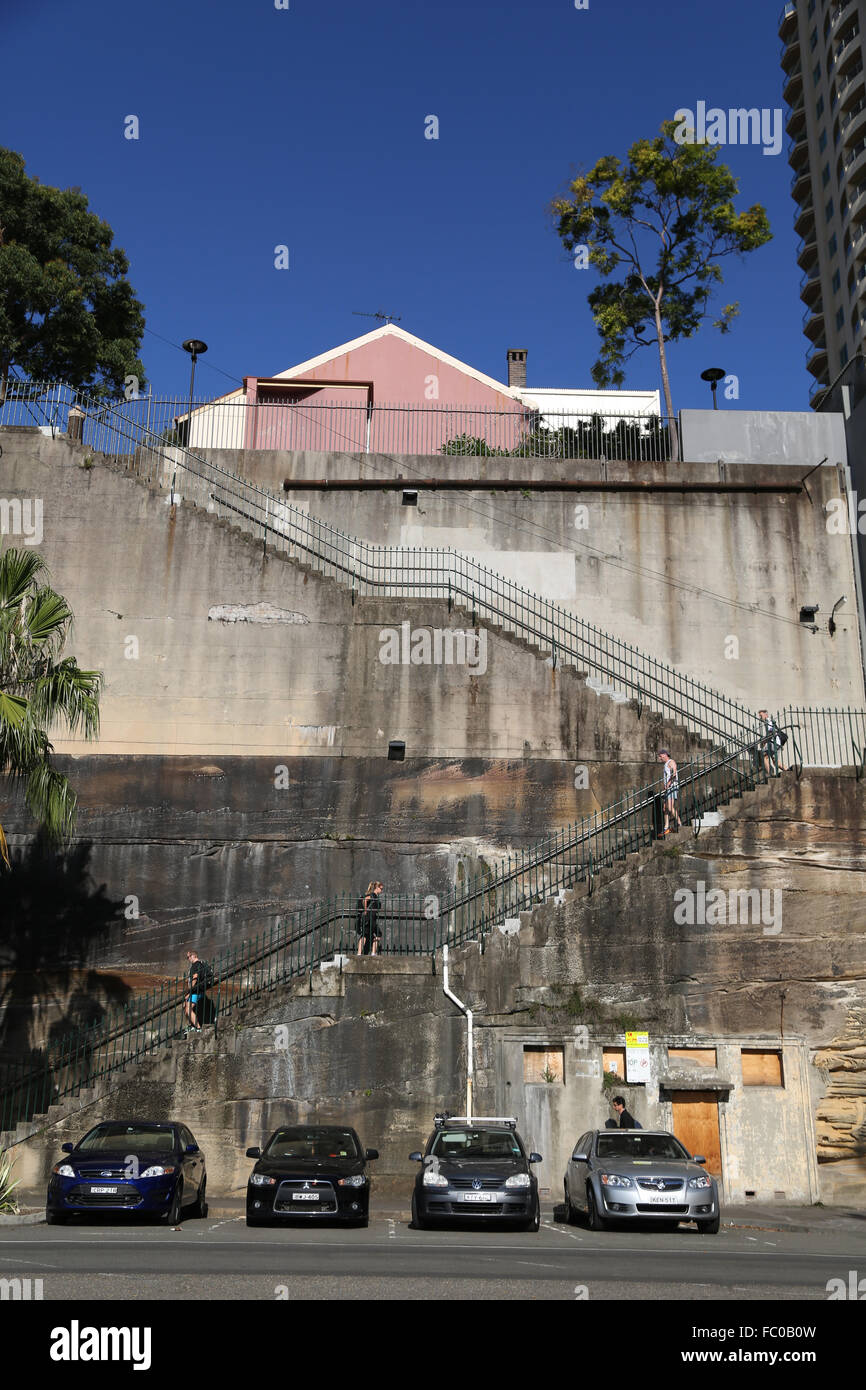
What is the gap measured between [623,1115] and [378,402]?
30.3 m

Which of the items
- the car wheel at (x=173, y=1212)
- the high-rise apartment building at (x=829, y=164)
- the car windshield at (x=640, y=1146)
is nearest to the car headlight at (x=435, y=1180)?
the car windshield at (x=640, y=1146)

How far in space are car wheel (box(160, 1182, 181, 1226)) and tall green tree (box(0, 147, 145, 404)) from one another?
25649 millimetres

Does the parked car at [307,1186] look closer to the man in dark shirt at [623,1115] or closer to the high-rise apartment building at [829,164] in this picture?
the man in dark shirt at [623,1115]

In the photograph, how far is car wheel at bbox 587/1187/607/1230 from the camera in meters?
14.4

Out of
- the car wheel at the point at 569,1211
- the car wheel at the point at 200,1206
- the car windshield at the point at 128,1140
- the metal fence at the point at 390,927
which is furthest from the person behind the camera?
the metal fence at the point at 390,927

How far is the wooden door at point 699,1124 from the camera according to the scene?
19406 millimetres

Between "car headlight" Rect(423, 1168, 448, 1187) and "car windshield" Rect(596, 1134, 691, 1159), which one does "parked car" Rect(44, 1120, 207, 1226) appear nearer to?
"car headlight" Rect(423, 1168, 448, 1187)

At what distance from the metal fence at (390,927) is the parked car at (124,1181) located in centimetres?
443

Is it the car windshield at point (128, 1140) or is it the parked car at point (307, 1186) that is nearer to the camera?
the parked car at point (307, 1186)

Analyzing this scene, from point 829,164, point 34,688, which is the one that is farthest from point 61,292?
point 829,164

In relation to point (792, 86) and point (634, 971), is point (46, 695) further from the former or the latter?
point (792, 86)

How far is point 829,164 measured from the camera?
72.7m

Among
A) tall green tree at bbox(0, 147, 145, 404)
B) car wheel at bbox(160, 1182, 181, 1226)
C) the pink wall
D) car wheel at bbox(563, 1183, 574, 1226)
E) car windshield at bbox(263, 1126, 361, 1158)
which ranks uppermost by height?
tall green tree at bbox(0, 147, 145, 404)

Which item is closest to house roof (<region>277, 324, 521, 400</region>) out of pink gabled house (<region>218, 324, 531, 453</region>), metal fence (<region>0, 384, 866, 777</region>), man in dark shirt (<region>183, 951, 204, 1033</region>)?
pink gabled house (<region>218, 324, 531, 453</region>)
